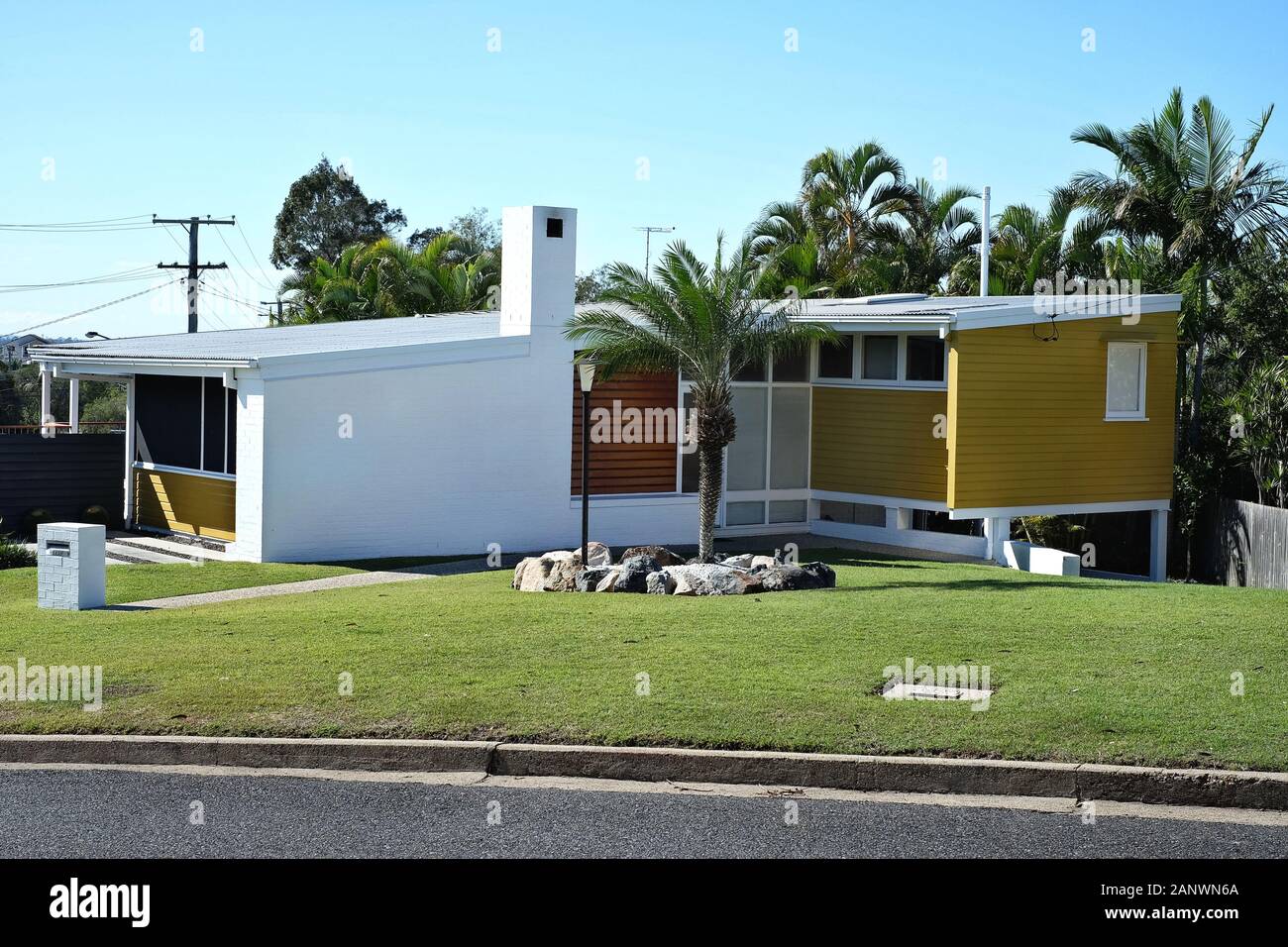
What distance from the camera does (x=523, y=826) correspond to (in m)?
7.12

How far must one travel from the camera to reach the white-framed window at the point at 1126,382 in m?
21.5

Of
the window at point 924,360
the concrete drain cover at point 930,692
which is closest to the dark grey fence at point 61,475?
the window at point 924,360

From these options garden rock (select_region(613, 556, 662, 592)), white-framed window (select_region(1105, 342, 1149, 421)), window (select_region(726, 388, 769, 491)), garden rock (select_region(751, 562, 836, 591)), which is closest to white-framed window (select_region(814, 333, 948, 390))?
window (select_region(726, 388, 769, 491))

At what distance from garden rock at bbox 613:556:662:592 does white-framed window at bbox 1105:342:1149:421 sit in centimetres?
989

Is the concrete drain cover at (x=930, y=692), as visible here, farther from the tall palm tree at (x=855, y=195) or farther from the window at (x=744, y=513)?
the tall palm tree at (x=855, y=195)

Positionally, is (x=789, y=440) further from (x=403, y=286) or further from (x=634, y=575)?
(x=403, y=286)

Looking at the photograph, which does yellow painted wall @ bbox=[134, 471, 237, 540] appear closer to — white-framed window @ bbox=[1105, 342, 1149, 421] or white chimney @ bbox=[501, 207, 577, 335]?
white chimney @ bbox=[501, 207, 577, 335]

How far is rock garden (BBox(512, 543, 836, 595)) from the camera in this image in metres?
14.3

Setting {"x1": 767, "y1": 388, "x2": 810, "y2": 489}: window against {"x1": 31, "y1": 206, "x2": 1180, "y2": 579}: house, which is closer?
{"x1": 31, "y1": 206, "x2": 1180, "y2": 579}: house

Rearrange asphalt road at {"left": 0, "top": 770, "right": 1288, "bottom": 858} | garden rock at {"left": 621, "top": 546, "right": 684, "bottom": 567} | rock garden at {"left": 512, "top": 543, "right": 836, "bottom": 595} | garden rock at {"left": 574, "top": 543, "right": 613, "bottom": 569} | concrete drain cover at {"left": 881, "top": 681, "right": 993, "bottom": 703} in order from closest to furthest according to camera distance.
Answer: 1. asphalt road at {"left": 0, "top": 770, "right": 1288, "bottom": 858}
2. concrete drain cover at {"left": 881, "top": 681, "right": 993, "bottom": 703}
3. rock garden at {"left": 512, "top": 543, "right": 836, "bottom": 595}
4. garden rock at {"left": 574, "top": 543, "right": 613, "bottom": 569}
5. garden rock at {"left": 621, "top": 546, "right": 684, "bottom": 567}

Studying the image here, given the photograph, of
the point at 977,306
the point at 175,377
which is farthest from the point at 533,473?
the point at 977,306

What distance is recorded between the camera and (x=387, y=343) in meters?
18.8

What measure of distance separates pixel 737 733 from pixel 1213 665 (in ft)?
12.3

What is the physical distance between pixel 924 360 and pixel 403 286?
18.1 metres
